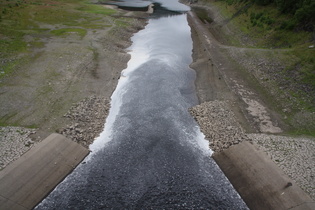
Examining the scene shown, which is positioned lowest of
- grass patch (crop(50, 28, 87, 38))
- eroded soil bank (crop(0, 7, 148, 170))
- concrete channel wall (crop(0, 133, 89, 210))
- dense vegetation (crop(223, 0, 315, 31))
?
concrete channel wall (crop(0, 133, 89, 210))

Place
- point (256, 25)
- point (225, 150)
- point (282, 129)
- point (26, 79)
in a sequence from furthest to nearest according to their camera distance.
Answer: point (256, 25) → point (26, 79) → point (282, 129) → point (225, 150)

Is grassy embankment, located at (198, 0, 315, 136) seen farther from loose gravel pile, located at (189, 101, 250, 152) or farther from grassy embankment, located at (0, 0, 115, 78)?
grassy embankment, located at (0, 0, 115, 78)

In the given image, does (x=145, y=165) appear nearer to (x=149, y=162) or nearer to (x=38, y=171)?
(x=149, y=162)

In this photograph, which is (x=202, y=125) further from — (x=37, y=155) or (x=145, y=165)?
(x=37, y=155)

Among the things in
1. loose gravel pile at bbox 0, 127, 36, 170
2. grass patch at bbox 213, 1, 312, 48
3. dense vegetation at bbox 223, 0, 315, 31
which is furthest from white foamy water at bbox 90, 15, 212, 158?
dense vegetation at bbox 223, 0, 315, 31

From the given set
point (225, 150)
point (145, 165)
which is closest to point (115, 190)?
point (145, 165)

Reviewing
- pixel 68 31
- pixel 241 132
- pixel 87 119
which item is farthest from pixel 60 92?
pixel 68 31

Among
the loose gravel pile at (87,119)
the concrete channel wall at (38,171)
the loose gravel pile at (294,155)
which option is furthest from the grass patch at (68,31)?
the loose gravel pile at (294,155)
